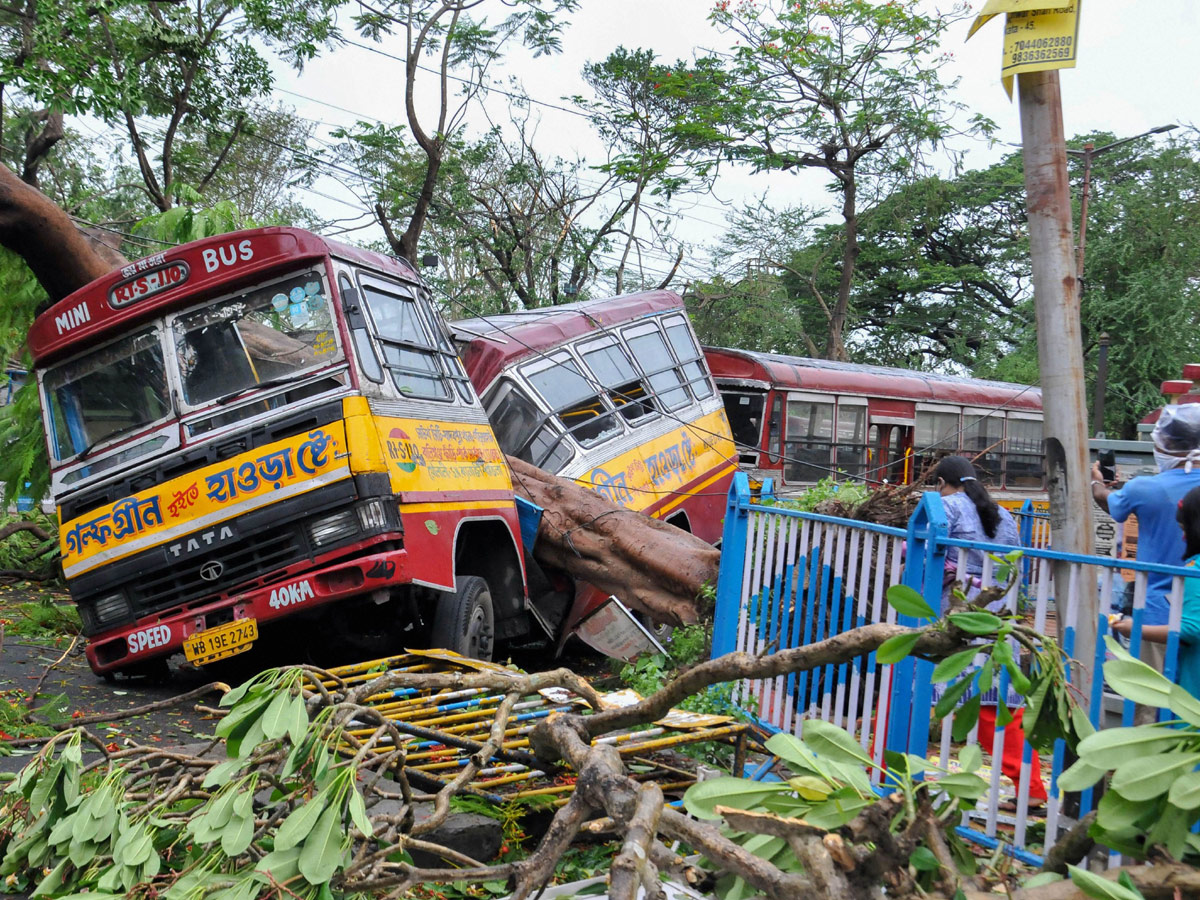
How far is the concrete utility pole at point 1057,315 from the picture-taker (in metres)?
4.09

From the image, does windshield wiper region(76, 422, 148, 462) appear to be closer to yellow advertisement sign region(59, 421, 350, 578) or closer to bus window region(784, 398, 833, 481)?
yellow advertisement sign region(59, 421, 350, 578)

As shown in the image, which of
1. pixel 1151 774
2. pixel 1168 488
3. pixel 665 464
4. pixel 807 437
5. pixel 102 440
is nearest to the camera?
pixel 1151 774

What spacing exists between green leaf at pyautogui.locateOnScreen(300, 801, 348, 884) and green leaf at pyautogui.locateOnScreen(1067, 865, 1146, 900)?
1.63 m

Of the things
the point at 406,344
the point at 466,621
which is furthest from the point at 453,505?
the point at 406,344

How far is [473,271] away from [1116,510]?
88.7ft

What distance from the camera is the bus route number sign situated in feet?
21.1

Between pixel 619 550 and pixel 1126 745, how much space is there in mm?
5729

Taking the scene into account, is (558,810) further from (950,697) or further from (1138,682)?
(1138,682)

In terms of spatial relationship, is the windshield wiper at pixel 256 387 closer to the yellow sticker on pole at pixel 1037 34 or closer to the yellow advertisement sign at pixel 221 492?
the yellow advertisement sign at pixel 221 492

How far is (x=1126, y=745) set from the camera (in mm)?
2002

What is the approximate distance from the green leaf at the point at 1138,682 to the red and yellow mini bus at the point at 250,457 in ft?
14.6

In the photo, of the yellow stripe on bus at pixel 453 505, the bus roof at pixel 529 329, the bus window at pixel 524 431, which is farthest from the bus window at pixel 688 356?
the yellow stripe on bus at pixel 453 505

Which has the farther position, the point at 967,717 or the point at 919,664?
the point at 919,664

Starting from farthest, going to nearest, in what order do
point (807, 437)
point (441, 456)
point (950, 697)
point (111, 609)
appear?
1. point (807, 437)
2. point (441, 456)
3. point (111, 609)
4. point (950, 697)
